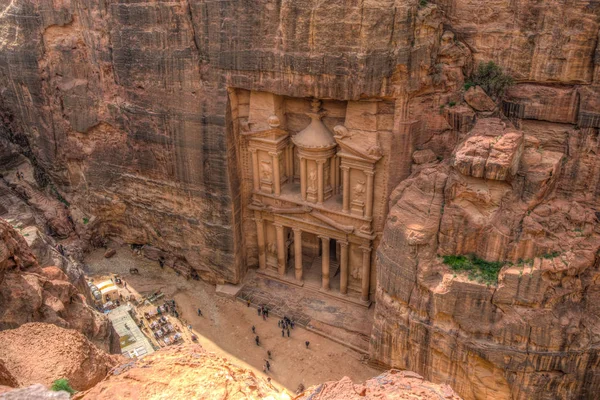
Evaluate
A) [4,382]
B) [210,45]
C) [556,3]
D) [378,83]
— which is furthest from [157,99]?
[4,382]

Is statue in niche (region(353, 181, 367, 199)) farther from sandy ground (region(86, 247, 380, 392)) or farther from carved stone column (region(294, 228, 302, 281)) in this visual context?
sandy ground (region(86, 247, 380, 392))

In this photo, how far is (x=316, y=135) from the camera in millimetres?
19734

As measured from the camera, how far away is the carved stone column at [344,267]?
21.0m

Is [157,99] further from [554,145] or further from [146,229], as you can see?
[554,145]

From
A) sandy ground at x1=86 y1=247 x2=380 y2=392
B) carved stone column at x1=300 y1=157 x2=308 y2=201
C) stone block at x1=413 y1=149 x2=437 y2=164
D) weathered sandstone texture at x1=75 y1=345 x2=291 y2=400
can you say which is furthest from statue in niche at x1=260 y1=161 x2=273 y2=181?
weathered sandstone texture at x1=75 y1=345 x2=291 y2=400

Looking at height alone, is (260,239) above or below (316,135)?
below

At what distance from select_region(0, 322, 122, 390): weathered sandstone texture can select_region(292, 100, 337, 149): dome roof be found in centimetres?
1260

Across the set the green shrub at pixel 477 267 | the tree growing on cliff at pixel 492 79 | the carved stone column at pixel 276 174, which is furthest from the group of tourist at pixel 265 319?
the tree growing on cliff at pixel 492 79

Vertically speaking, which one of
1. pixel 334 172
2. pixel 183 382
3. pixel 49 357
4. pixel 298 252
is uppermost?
pixel 183 382

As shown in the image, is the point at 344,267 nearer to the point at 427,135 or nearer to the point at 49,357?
the point at 427,135

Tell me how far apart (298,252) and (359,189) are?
4314 millimetres

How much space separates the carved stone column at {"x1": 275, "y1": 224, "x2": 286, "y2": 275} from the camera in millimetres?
22375

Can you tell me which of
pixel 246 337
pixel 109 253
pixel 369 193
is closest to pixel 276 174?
pixel 369 193

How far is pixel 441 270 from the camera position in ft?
51.2
